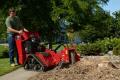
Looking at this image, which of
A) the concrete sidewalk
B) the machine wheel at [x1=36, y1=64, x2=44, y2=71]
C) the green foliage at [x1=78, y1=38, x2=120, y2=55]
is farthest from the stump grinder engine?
the green foliage at [x1=78, y1=38, x2=120, y2=55]

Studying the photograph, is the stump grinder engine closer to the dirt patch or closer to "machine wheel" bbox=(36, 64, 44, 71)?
"machine wheel" bbox=(36, 64, 44, 71)

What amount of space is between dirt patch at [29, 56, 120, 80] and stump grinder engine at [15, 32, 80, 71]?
34cm

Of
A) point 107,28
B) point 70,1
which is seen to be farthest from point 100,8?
point 70,1

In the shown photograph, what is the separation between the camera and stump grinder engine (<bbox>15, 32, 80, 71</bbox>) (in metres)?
12.6

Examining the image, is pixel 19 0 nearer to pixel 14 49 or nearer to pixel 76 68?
pixel 14 49

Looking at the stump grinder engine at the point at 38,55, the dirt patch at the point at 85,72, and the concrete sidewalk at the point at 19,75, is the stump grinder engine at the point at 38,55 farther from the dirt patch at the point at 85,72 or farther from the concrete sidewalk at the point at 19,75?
the dirt patch at the point at 85,72

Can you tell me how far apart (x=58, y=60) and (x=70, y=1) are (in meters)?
14.4

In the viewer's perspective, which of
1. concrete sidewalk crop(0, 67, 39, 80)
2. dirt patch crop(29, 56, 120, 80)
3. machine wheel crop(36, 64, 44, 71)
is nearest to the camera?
dirt patch crop(29, 56, 120, 80)

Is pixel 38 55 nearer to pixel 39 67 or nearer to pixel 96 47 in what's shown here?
pixel 39 67

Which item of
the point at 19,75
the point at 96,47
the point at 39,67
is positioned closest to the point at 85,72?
the point at 39,67

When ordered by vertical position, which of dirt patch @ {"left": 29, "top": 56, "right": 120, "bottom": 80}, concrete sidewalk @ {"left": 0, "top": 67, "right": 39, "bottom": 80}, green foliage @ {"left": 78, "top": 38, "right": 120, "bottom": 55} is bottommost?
green foliage @ {"left": 78, "top": 38, "right": 120, "bottom": 55}

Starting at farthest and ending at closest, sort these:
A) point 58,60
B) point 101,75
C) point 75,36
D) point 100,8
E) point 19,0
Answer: point 100,8 → point 75,36 → point 19,0 → point 58,60 → point 101,75

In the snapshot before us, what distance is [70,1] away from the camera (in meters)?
26.8

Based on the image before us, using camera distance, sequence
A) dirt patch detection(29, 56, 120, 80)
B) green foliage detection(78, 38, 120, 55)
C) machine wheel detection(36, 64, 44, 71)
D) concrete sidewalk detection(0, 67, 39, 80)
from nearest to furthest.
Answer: dirt patch detection(29, 56, 120, 80), concrete sidewalk detection(0, 67, 39, 80), machine wheel detection(36, 64, 44, 71), green foliage detection(78, 38, 120, 55)
